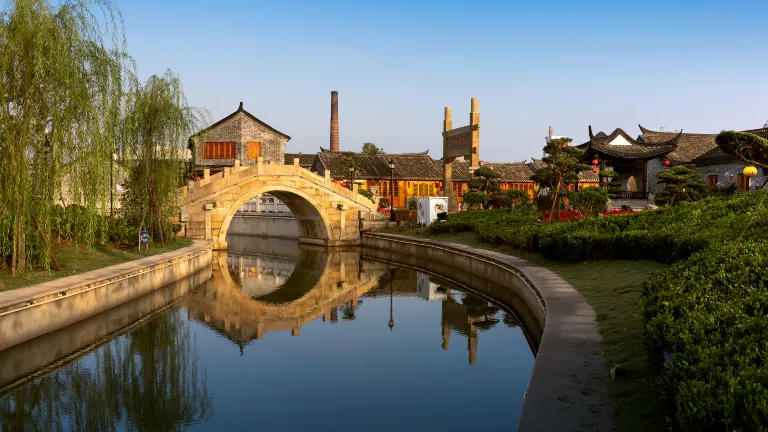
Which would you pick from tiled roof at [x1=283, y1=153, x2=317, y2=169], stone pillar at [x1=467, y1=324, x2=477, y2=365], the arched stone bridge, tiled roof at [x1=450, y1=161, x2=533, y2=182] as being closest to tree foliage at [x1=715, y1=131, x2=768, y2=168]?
stone pillar at [x1=467, y1=324, x2=477, y2=365]

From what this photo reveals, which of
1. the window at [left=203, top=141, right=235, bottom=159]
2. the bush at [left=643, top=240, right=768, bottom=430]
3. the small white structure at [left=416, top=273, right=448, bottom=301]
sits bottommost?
the small white structure at [left=416, top=273, right=448, bottom=301]

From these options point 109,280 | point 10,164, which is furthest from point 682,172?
point 10,164

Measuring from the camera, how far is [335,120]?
188 ft

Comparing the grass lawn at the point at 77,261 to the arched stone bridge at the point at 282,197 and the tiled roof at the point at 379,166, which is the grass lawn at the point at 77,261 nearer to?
the arched stone bridge at the point at 282,197

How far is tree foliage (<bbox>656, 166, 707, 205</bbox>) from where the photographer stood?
27.4m

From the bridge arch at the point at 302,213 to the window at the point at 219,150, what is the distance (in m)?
8.97

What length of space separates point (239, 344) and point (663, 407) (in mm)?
9467

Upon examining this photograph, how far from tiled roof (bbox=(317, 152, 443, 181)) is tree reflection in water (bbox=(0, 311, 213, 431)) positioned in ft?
109

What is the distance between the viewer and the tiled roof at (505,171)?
4792cm

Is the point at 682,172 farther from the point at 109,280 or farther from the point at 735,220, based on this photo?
the point at 109,280

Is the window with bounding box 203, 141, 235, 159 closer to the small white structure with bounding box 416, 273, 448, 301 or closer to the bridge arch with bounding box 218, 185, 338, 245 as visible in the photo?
the bridge arch with bounding box 218, 185, 338, 245

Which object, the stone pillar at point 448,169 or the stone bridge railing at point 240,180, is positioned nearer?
the stone bridge railing at point 240,180

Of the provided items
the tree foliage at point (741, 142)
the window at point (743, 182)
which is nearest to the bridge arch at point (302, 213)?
the window at point (743, 182)

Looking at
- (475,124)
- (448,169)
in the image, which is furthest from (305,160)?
(475,124)
